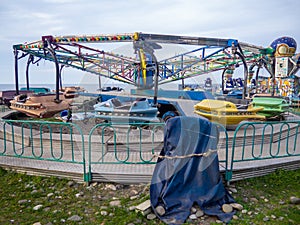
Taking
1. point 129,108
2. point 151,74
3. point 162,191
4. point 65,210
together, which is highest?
point 151,74

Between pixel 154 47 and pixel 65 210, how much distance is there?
440 centimetres

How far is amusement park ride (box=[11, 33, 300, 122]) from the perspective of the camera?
6688mm

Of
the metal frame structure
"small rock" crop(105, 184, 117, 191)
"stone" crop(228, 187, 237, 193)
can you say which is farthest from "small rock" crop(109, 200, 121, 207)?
the metal frame structure

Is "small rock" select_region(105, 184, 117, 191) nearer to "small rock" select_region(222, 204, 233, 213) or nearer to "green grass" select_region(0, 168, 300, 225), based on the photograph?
"green grass" select_region(0, 168, 300, 225)

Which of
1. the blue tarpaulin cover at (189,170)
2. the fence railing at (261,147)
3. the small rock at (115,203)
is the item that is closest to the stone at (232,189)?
the blue tarpaulin cover at (189,170)

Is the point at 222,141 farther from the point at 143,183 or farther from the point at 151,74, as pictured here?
the point at 151,74

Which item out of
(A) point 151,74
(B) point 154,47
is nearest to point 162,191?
(B) point 154,47

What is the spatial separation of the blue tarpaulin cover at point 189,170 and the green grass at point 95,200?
28 cm

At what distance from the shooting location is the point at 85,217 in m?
2.48

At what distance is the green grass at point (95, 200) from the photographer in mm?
2441

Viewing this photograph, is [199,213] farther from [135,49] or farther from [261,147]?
[135,49]

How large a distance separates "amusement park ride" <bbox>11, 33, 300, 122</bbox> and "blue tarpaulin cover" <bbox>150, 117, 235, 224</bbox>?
3131 mm

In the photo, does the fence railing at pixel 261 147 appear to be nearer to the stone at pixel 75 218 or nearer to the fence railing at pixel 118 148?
the fence railing at pixel 118 148

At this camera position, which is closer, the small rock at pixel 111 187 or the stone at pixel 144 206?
the stone at pixel 144 206
